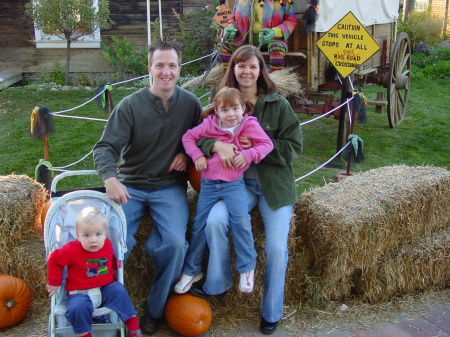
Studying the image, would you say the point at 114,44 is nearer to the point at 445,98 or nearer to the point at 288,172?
the point at 445,98

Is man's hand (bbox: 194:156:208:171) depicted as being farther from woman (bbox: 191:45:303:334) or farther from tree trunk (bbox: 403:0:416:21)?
tree trunk (bbox: 403:0:416:21)

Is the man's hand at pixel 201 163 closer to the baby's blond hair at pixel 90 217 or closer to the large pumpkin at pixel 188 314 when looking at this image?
the baby's blond hair at pixel 90 217

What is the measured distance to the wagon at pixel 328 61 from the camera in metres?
6.47

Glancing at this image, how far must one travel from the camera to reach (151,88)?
3.43m

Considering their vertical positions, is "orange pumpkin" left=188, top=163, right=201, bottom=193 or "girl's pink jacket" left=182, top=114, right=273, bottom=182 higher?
"girl's pink jacket" left=182, top=114, right=273, bottom=182

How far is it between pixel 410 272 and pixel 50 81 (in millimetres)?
10043

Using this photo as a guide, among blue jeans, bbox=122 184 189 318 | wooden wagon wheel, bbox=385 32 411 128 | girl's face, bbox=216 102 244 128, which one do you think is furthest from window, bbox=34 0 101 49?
girl's face, bbox=216 102 244 128

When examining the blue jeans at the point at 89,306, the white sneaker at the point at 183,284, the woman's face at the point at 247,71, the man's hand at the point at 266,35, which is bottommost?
the white sneaker at the point at 183,284

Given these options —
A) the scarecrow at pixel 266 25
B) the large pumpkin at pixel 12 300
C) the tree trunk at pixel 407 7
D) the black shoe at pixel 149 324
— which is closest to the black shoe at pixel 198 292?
the black shoe at pixel 149 324

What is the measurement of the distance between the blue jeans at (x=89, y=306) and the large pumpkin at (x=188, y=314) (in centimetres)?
43

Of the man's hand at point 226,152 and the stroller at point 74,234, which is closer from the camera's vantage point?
the stroller at point 74,234

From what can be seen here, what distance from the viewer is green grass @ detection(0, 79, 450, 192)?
6406 mm

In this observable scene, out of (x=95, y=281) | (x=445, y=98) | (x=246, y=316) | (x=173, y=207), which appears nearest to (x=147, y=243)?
(x=173, y=207)

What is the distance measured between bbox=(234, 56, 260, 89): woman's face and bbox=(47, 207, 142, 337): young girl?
4.22ft
